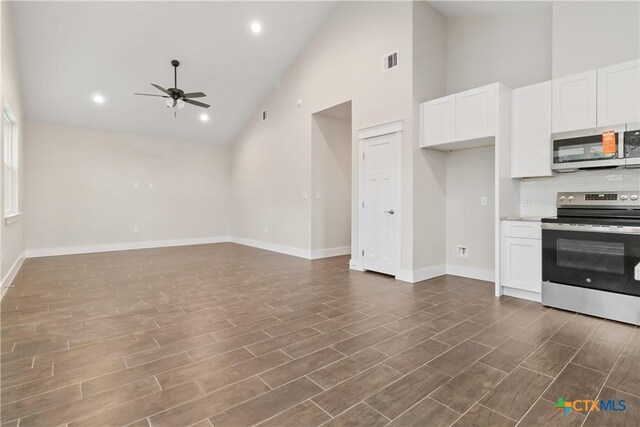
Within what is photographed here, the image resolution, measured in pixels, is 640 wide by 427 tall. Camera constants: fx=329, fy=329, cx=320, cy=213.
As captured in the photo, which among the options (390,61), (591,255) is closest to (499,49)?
(390,61)

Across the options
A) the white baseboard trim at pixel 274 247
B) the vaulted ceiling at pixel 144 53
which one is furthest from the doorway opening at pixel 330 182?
the vaulted ceiling at pixel 144 53

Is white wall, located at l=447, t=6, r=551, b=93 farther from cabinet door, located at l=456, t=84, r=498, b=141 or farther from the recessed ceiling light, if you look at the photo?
the recessed ceiling light

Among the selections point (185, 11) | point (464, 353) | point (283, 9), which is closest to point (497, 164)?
point (464, 353)

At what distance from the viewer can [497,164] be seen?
3812 millimetres

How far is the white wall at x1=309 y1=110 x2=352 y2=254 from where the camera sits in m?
6.47

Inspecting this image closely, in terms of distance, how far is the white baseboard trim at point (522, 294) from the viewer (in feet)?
11.9

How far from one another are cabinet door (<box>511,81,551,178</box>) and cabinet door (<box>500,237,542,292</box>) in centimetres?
81

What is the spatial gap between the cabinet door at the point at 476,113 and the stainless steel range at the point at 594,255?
116 centimetres

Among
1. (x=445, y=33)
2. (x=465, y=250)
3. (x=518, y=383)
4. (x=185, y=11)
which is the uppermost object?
(x=185, y=11)

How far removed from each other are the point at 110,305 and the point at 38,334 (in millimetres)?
825

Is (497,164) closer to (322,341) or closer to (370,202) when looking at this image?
(370,202)

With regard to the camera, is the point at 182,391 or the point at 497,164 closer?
the point at 182,391

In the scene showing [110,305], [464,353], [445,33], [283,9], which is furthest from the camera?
[283,9]

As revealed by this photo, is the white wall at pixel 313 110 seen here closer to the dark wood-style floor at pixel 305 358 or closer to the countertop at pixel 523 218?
the countertop at pixel 523 218
